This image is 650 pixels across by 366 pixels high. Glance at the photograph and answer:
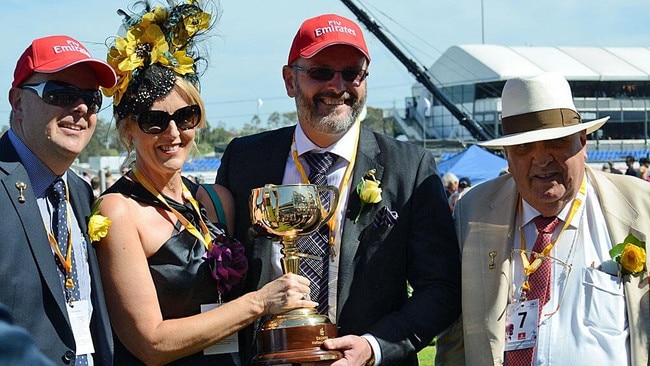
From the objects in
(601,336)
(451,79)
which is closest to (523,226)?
(601,336)

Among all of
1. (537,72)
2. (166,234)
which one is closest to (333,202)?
(166,234)

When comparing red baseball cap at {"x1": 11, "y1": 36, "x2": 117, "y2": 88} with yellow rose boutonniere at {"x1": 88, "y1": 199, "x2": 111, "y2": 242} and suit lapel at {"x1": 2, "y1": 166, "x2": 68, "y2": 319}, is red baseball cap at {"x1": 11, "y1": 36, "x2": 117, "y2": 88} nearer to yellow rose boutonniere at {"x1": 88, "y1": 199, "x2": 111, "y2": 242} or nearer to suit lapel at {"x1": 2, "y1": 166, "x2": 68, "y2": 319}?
suit lapel at {"x1": 2, "y1": 166, "x2": 68, "y2": 319}

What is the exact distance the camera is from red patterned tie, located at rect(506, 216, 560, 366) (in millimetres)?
3840

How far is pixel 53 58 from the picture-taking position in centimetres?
Result: 354

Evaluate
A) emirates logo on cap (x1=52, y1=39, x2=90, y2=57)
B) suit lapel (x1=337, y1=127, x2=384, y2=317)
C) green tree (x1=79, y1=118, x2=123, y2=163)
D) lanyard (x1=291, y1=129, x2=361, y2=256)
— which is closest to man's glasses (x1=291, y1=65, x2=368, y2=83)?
lanyard (x1=291, y1=129, x2=361, y2=256)

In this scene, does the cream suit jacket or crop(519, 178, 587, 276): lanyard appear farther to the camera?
crop(519, 178, 587, 276): lanyard

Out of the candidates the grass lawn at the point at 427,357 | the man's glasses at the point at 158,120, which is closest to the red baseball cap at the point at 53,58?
the man's glasses at the point at 158,120

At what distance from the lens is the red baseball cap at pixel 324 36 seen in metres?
4.01

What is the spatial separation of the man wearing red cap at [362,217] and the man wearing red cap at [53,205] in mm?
776

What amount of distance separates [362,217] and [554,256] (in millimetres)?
840

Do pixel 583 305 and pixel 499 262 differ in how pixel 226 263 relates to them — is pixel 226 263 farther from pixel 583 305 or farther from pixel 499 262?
pixel 583 305

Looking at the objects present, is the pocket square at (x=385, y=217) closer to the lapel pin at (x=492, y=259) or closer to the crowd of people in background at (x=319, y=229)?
the crowd of people in background at (x=319, y=229)

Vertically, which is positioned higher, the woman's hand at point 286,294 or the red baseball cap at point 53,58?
the red baseball cap at point 53,58

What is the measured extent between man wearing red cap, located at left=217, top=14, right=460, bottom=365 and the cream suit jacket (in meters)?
0.12
